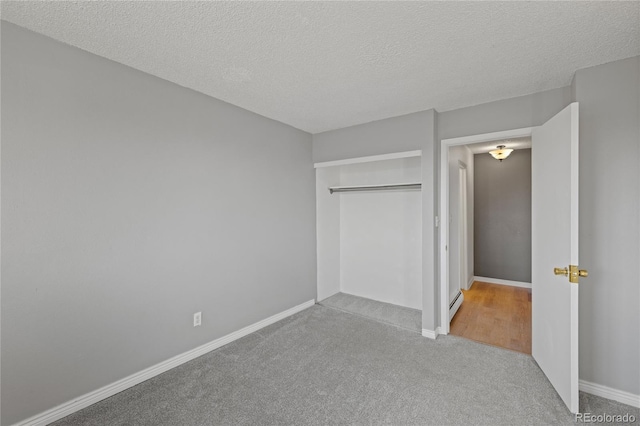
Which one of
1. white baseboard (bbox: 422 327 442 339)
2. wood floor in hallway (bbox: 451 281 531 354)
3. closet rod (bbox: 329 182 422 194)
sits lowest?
wood floor in hallway (bbox: 451 281 531 354)

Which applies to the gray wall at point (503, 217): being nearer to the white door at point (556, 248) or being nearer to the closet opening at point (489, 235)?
the closet opening at point (489, 235)

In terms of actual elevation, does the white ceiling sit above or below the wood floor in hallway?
above

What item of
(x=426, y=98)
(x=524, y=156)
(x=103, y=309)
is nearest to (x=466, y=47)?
(x=426, y=98)

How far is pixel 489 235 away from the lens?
16.9 feet

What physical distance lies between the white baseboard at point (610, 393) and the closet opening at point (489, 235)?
1.18 metres

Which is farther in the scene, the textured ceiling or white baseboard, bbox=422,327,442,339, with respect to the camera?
white baseboard, bbox=422,327,442,339

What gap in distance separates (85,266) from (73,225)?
0.30 meters

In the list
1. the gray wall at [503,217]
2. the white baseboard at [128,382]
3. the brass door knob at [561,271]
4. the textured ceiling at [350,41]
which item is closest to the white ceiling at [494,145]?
the gray wall at [503,217]

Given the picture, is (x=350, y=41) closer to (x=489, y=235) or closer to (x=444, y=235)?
(x=444, y=235)

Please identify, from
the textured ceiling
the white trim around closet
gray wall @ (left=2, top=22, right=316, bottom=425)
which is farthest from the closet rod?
gray wall @ (left=2, top=22, right=316, bottom=425)

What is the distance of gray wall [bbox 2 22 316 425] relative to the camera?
1.68 m

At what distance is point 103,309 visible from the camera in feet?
6.56

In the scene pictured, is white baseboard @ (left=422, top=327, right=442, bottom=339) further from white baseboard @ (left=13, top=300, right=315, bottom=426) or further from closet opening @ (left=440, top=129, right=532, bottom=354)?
white baseboard @ (left=13, top=300, right=315, bottom=426)

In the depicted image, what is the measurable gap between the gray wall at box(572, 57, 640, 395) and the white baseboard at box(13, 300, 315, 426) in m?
3.04
